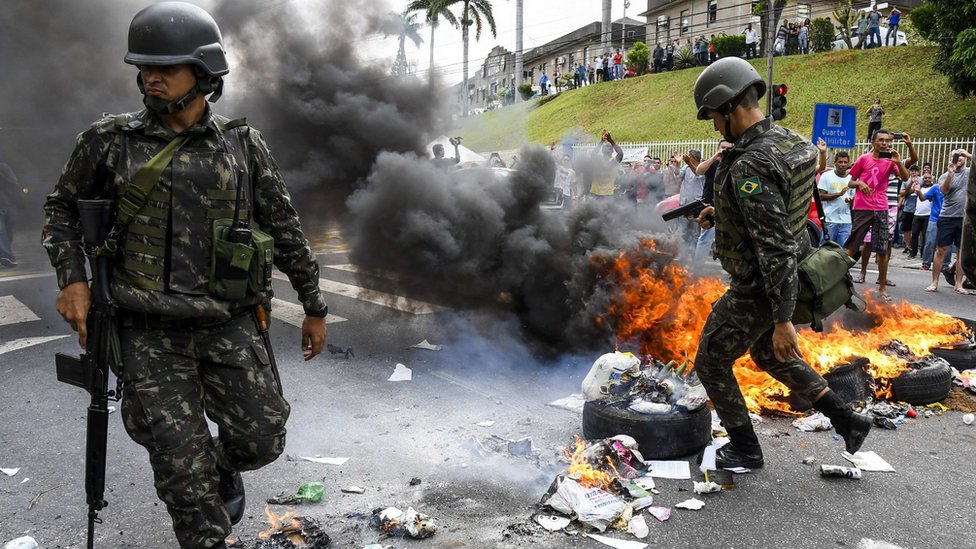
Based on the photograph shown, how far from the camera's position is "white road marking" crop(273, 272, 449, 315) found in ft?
22.8

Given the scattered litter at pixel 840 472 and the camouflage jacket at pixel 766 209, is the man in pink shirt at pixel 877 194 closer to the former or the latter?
the scattered litter at pixel 840 472

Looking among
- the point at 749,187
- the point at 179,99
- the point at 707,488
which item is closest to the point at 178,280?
the point at 179,99

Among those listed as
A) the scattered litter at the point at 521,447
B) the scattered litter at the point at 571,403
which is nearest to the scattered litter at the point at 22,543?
the scattered litter at the point at 521,447

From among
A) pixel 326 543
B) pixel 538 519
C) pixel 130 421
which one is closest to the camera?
pixel 130 421

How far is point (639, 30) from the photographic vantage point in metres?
59.1

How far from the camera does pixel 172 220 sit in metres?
2.30

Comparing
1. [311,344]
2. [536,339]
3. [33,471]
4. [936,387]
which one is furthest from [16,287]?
[936,387]

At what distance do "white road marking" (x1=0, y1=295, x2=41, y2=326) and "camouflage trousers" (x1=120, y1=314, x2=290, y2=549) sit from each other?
565 cm

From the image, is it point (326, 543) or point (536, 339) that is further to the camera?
point (536, 339)

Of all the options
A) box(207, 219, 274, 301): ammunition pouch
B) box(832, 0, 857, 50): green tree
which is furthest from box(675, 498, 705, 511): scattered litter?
box(832, 0, 857, 50): green tree

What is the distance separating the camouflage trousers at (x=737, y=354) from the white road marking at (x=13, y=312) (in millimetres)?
6689

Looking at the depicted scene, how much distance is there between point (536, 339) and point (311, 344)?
297cm

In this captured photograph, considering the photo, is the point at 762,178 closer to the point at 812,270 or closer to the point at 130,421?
the point at 812,270

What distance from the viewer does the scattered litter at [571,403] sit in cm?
425
